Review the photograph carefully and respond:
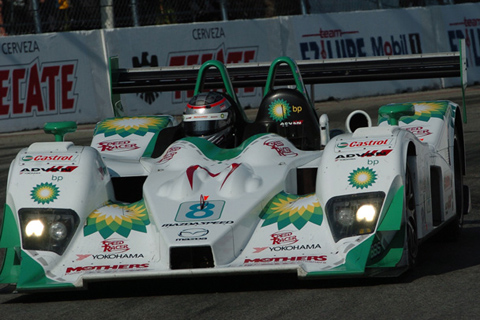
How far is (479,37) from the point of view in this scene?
22641 mm

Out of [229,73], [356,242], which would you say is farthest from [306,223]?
[229,73]

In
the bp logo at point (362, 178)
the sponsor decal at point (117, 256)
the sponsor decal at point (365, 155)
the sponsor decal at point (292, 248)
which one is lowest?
the sponsor decal at point (292, 248)

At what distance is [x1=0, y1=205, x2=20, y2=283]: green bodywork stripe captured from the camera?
6105 millimetres

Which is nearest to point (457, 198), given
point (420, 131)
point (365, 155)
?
point (420, 131)

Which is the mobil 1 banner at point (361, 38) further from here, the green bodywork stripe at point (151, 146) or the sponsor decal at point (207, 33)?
the green bodywork stripe at point (151, 146)

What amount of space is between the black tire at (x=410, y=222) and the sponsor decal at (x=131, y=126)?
9.28 ft

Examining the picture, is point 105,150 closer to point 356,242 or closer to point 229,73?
point 229,73

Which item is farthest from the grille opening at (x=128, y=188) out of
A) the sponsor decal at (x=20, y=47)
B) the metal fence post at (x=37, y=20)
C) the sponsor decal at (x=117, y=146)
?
the metal fence post at (x=37, y=20)

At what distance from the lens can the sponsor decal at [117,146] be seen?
8086 mm

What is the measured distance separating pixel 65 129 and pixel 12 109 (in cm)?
1012

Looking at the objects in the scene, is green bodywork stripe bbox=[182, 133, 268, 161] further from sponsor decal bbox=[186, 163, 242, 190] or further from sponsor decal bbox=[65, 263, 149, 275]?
sponsor decal bbox=[65, 263, 149, 275]

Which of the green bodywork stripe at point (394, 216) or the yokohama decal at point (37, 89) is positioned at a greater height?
the yokohama decal at point (37, 89)

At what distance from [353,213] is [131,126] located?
3.12m

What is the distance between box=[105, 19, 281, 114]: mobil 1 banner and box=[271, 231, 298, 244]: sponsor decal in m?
12.3
